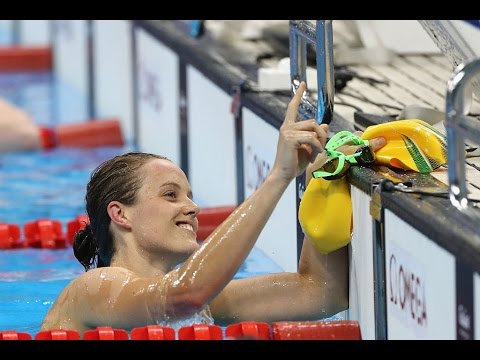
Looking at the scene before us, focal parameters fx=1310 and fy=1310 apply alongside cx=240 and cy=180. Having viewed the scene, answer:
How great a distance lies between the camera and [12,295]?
178 inches

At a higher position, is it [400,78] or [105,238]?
[400,78]

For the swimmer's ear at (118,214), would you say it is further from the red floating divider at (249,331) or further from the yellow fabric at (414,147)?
the yellow fabric at (414,147)

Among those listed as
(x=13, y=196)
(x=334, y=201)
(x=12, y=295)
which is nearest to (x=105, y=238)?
(x=334, y=201)

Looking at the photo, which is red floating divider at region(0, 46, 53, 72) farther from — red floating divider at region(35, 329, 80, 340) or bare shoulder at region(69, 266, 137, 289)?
red floating divider at region(35, 329, 80, 340)

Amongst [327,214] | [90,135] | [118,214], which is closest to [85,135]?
[90,135]

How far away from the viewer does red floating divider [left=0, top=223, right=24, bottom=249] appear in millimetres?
5094

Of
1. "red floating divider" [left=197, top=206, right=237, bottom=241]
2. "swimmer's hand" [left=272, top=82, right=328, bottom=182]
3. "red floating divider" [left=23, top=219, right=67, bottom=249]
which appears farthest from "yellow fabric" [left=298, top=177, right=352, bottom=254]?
"red floating divider" [left=23, top=219, right=67, bottom=249]

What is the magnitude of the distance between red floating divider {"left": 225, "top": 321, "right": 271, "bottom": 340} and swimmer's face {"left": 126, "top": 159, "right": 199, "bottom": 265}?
0.26 m

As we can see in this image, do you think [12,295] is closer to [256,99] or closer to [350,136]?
[256,99]

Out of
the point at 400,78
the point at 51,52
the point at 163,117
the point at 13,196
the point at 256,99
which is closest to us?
the point at 256,99

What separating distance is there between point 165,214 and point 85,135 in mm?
3971

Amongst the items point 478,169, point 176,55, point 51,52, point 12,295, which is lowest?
point 12,295

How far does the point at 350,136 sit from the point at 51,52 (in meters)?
6.99

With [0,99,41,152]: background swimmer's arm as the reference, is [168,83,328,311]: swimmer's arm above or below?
below
